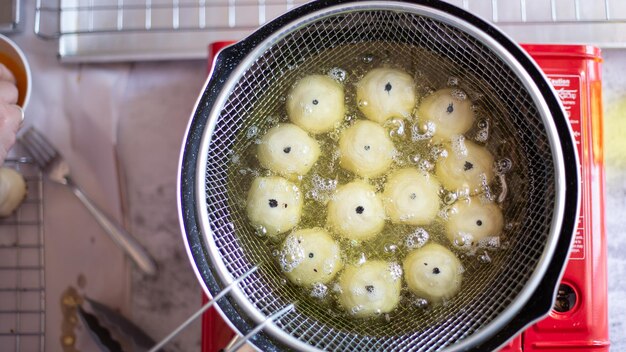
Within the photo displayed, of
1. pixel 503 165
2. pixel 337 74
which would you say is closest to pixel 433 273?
pixel 503 165

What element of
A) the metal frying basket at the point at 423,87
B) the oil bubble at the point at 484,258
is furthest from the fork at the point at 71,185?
the oil bubble at the point at 484,258

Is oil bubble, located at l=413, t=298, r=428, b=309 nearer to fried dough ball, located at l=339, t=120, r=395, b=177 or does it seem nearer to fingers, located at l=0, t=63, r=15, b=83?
fried dough ball, located at l=339, t=120, r=395, b=177

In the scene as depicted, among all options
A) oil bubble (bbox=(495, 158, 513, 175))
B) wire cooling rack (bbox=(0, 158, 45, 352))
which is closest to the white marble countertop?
wire cooling rack (bbox=(0, 158, 45, 352))

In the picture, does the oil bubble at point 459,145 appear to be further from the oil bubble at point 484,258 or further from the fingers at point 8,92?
the fingers at point 8,92

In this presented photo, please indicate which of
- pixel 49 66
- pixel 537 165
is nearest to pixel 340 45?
pixel 537 165

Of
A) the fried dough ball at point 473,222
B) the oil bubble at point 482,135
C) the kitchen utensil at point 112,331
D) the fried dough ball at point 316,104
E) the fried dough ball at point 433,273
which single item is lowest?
the kitchen utensil at point 112,331
